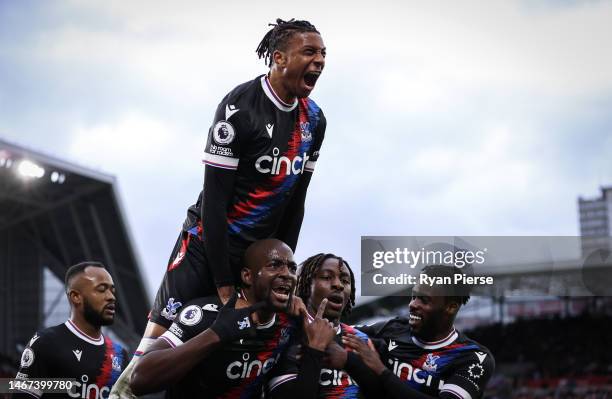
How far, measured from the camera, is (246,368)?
209 inches

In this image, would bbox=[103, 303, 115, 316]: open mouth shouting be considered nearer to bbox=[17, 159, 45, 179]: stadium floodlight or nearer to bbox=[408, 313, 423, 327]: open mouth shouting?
bbox=[408, 313, 423, 327]: open mouth shouting

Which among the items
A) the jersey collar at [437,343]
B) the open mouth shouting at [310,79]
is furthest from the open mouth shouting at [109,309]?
the open mouth shouting at [310,79]

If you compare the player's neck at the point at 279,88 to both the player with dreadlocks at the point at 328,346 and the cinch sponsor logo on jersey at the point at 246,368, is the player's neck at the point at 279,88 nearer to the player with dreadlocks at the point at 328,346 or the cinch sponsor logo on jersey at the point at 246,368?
the player with dreadlocks at the point at 328,346

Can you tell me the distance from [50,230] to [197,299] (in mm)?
28377

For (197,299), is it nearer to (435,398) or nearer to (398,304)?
(435,398)

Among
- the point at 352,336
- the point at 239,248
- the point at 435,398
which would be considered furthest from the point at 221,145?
the point at 435,398

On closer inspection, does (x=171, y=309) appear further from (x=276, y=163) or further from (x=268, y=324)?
(x=276, y=163)

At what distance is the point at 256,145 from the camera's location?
5.09 m

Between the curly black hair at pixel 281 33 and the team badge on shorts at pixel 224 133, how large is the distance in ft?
1.84

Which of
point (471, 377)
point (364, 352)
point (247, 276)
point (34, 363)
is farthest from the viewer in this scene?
point (34, 363)

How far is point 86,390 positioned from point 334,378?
2125mm

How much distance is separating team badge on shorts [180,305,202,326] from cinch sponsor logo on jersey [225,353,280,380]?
404mm

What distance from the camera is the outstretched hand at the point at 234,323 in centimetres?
480

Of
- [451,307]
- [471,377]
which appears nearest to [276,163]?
[451,307]
